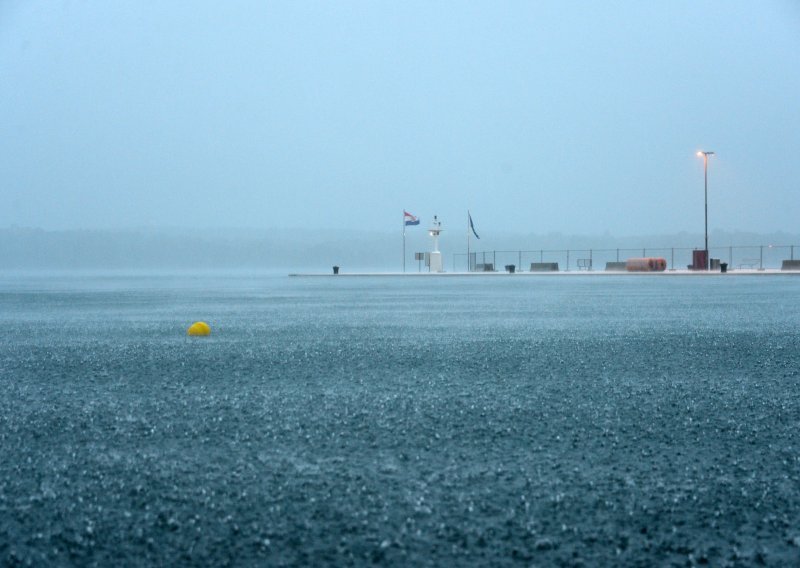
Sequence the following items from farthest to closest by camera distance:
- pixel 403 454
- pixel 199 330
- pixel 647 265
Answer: pixel 647 265
pixel 199 330
pixel 403 454

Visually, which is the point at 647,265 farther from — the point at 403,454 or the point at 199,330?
the point at 403,454

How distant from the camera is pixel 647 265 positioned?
163ft

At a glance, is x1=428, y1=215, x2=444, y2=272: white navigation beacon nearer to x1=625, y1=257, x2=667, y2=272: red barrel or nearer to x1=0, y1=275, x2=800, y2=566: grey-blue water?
x1=625, y1=257, x2=667, y2=272: red barrel

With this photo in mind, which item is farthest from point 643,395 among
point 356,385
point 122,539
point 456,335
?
point 456,335

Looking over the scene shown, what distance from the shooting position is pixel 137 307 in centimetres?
1662

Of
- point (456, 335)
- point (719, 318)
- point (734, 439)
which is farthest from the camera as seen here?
point (719, 318)

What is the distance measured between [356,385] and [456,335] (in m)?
4.27

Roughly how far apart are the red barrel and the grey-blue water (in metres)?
42.4

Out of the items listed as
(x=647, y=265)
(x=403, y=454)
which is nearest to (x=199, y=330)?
(x=403, y=454)

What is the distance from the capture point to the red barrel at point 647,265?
49594 millimetres

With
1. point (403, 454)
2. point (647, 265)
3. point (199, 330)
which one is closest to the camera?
point (403, 454)

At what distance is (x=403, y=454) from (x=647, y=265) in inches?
1904

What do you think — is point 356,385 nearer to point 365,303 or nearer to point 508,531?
point 508,531

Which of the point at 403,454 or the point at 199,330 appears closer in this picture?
the point at 403,454
